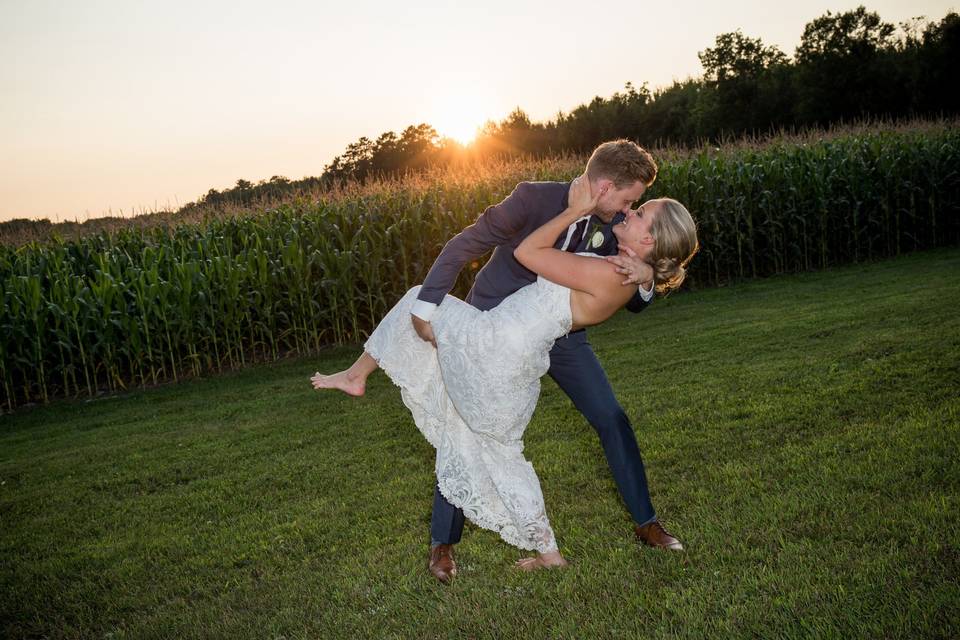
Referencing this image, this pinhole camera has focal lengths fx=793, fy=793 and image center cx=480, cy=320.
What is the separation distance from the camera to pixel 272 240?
12.0 meters

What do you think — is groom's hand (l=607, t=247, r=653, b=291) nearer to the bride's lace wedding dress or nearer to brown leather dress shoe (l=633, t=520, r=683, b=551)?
the bride's lace wedding dress

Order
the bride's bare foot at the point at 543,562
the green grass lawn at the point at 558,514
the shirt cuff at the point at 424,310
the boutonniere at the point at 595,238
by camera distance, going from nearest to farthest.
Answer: the green grass lawn at the point at 558,514, the shirt cuff at the point at 424,310, the boutonniere at the point at 595,238, the bride's bare foot at the point at 543,562

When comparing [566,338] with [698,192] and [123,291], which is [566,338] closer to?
[123,291]

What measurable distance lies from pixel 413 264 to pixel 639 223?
9334 millimetres

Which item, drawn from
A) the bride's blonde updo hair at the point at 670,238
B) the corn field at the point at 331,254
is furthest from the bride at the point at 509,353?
the corn field at the point at 331,254

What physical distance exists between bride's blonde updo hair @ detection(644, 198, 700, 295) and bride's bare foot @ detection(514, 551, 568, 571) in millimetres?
1360

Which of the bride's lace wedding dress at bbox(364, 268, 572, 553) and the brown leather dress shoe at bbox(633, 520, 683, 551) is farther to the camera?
the brown leather dress shoe at bbox(633, 520, 683, 551)

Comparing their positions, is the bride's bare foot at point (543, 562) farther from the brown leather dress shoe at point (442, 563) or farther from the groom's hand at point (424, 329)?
the groom's hand at point (424, 329)

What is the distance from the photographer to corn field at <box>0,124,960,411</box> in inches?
416

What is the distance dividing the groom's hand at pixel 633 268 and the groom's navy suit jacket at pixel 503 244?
0.22m

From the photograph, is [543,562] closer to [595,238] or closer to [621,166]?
[595,238]

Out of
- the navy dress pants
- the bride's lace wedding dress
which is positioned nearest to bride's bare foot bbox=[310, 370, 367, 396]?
the bride's lace wedding dress

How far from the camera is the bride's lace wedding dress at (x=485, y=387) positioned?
333 centimetres

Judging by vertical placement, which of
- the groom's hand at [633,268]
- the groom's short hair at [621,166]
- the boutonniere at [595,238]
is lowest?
the groom's hand at [633,268]
